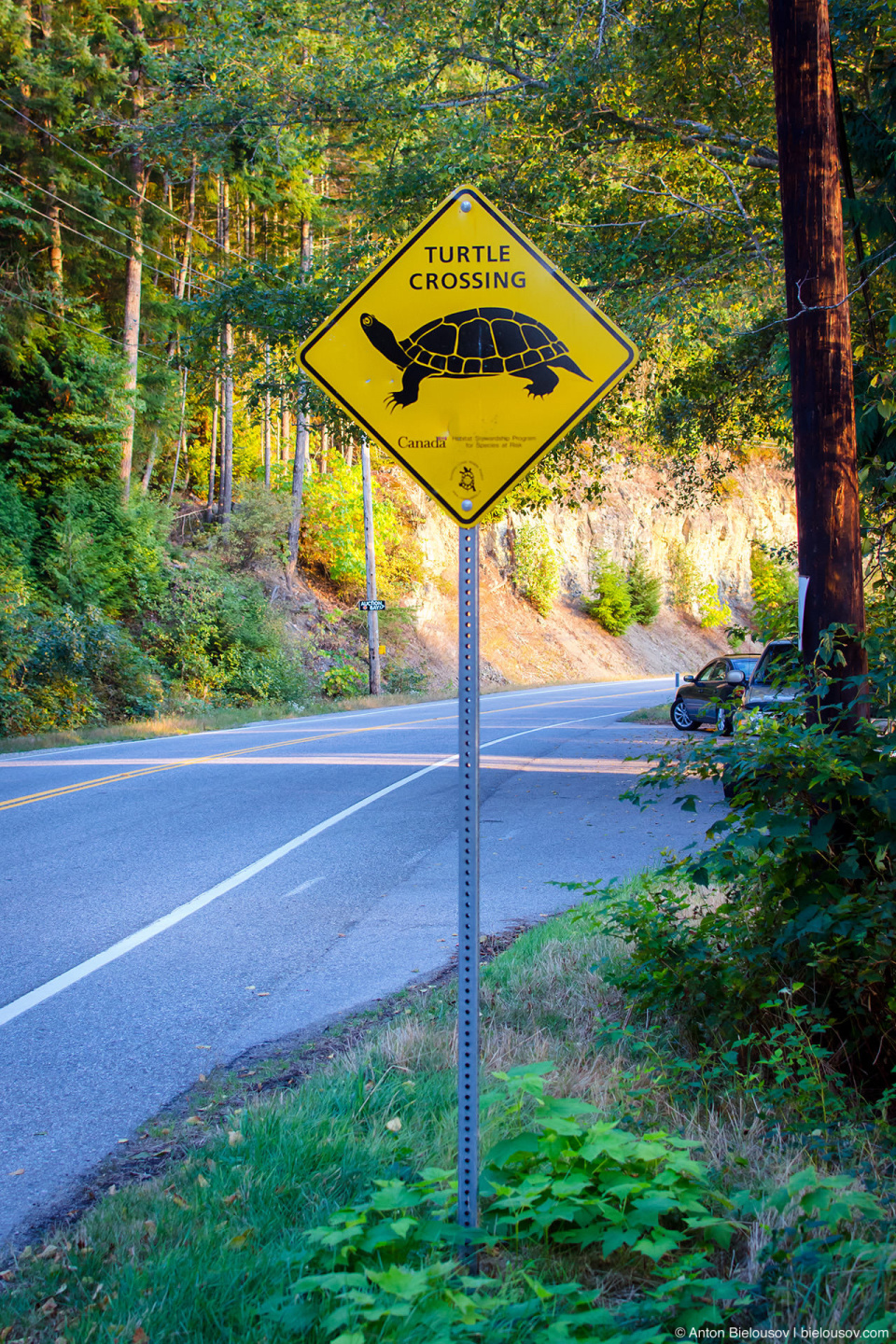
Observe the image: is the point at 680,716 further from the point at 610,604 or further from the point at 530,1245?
the point at 610,604

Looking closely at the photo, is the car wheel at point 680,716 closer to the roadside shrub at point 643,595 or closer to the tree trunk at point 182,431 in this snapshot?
the tree trunk at point 182,431

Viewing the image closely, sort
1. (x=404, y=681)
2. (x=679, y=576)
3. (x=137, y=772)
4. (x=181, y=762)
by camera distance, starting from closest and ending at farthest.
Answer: (x=137, y=772)
(x=181, y=762)
(x=404, y=681)
(x=679, y=576)

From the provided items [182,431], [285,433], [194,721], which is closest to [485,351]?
[194,721]

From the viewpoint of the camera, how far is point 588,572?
187 feet

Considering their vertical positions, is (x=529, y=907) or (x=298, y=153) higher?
(x=298, y=153)

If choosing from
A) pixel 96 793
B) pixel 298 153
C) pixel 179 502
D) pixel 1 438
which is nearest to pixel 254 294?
pixel 298 153

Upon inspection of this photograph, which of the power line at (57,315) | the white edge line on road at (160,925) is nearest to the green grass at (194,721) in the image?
the white edge line on road at (160,925)

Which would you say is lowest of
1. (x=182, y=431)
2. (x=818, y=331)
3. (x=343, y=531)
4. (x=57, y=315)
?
(x=818, y=331)

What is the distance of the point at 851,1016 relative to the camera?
427cm

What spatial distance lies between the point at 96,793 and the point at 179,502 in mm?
24816

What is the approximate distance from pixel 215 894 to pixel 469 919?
511cm

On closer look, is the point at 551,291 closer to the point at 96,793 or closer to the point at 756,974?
the point at 756,974

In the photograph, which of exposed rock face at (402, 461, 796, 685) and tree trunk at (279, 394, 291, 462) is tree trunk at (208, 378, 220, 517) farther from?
exposed rock face at (402, 461, 796, 685)

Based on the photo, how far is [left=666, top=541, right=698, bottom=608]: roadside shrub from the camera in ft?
206
